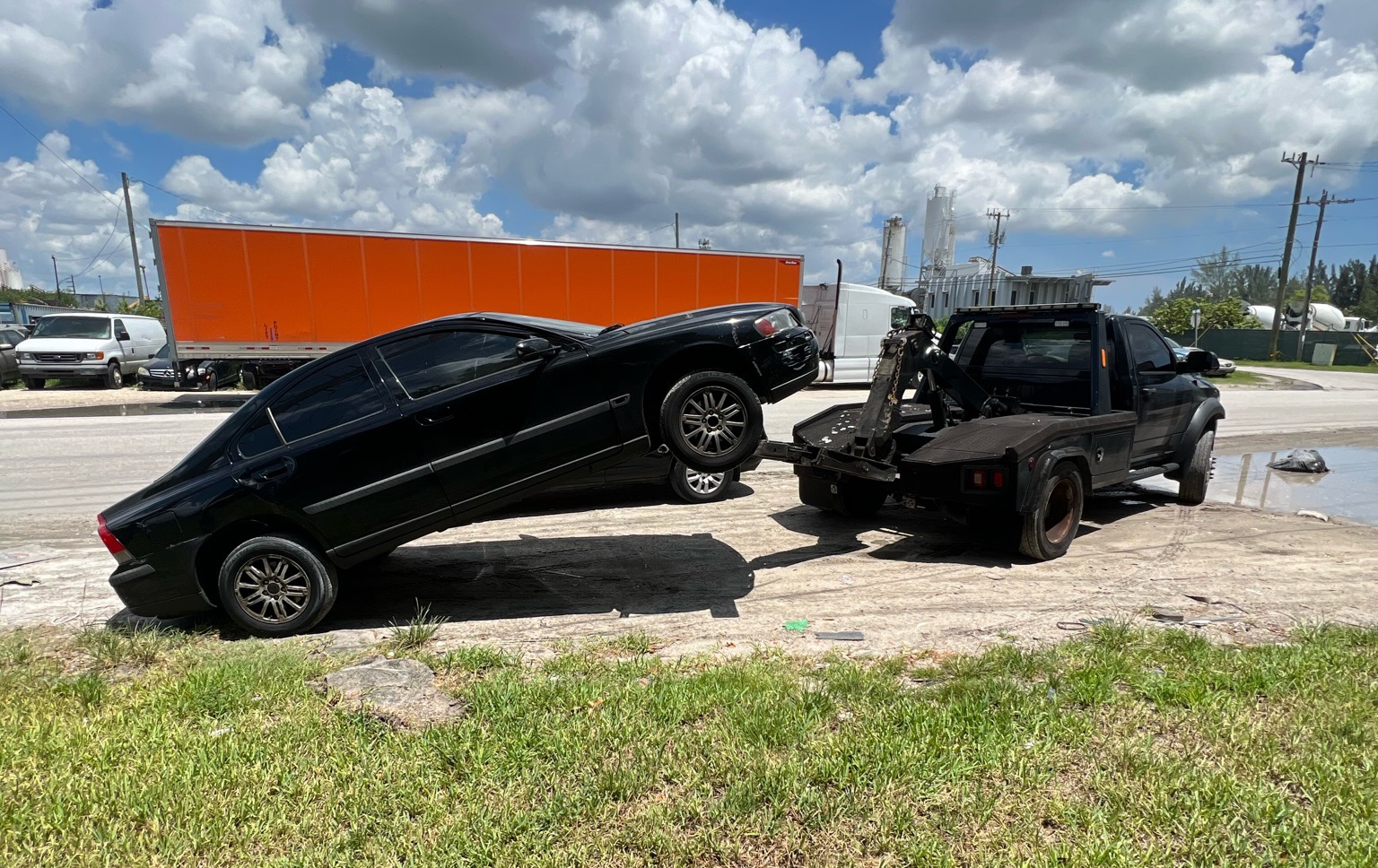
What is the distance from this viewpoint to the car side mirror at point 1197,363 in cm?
688

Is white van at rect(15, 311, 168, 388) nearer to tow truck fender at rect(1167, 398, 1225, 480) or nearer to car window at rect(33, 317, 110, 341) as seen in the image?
car window at rect(33, 317, 110, 341)

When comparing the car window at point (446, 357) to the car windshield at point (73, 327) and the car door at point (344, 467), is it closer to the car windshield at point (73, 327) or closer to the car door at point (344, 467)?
the car door at point (344, 467)

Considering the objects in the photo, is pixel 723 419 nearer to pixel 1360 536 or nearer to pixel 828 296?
pixel 1360 536

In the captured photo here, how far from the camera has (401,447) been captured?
4.54 meters

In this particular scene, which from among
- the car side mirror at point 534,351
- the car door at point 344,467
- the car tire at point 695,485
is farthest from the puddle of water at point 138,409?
the car side mirror at point 534,351

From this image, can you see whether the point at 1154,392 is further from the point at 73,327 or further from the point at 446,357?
the point at 73,327

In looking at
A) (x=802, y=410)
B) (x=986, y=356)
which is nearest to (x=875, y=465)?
(x=986, y=356)

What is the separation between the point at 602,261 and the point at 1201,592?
14701 mm

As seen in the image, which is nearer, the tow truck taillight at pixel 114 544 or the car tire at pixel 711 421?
the tow truck taillight at pixel 114 544

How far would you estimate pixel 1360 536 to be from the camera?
260 inches

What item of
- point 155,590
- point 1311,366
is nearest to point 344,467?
point 155,590

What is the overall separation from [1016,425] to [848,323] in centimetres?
1539

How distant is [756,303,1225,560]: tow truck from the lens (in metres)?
5.70

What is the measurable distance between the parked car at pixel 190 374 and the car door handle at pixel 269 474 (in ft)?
50.7
